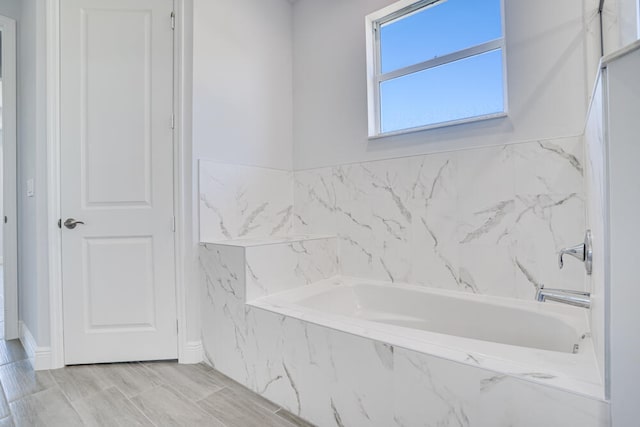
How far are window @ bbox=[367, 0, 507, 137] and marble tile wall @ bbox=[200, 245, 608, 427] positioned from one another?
4.52 ft

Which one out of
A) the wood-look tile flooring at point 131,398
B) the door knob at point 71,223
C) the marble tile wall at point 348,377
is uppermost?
the door knob at point 71,223

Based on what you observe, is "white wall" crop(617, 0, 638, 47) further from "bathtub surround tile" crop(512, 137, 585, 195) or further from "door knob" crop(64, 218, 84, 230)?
"door knob" crop(64, 218, 84, 230)

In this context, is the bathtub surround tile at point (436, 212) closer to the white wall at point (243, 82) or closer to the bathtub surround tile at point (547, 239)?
the bathtub surround tile at point (547, 239)

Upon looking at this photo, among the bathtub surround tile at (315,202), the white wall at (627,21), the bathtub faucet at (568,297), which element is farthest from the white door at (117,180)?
the white wall at (627,21)

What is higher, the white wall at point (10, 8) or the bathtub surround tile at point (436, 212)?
the white wall at point (10, 8)

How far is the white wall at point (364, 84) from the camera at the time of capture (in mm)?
1521

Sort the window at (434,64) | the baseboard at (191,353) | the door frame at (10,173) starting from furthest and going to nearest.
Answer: the door frame at (10,173), the baseboard at (191,353), the window at (434,64)

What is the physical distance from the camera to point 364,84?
7.38ft

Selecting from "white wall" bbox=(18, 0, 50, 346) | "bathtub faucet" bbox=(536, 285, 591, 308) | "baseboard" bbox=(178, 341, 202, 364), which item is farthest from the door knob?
"bathtub faucet" bbox=(536, 285, 591, 308)

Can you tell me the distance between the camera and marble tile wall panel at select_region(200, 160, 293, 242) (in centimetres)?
203

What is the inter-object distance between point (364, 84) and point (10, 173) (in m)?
2.66

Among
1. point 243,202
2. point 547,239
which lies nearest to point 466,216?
point 547,239

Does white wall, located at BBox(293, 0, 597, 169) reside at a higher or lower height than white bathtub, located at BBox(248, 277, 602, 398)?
higher

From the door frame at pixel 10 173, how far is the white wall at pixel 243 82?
4.70 ft
